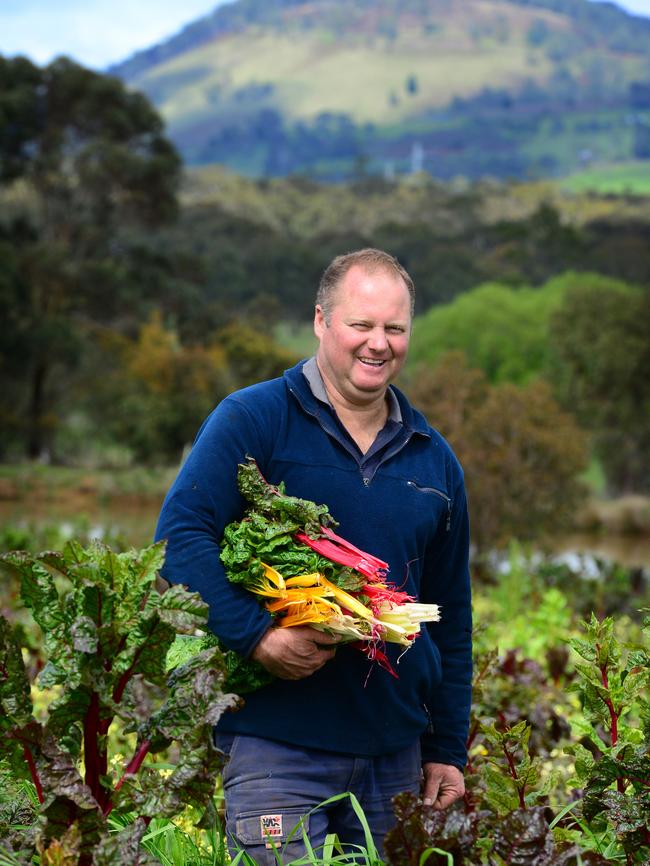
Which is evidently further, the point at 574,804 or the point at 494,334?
the point at 494,334

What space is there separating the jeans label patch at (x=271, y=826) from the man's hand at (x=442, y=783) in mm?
613

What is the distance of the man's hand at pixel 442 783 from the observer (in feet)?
11.8

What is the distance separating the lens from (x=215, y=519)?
325 centimetres

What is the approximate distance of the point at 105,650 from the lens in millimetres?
2424

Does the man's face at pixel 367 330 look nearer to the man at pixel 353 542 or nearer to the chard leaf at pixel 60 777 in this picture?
the man at pixel 353 542

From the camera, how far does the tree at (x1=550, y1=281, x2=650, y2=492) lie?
149 feet

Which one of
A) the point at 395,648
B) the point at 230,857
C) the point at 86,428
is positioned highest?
the point at 395,648

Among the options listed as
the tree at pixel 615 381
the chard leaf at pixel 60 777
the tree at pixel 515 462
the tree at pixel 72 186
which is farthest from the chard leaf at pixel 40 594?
the tree at pixel 72 186

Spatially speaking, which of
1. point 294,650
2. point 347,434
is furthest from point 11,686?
point 347,434

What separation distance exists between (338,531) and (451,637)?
64 cm

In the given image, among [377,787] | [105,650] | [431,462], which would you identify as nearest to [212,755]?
[105,650]

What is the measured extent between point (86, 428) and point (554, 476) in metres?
34.5

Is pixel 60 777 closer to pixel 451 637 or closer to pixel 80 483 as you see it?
pixel 451 637

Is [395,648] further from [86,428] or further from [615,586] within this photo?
[86,428]
